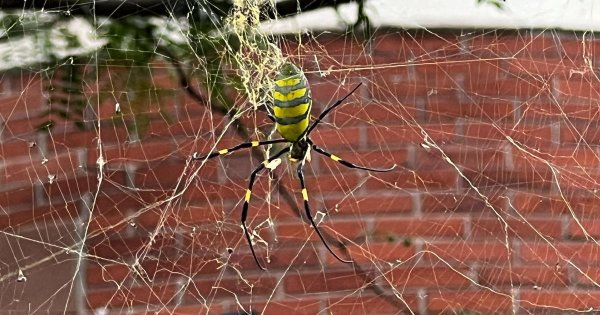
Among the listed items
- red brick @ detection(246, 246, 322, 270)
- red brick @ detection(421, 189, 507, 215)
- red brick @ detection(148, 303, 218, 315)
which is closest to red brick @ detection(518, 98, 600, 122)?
red brick @ detection(421, 189, 507, 215)

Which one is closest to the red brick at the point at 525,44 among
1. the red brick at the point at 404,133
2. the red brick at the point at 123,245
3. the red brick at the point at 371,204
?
the red brick at the point at 404,133

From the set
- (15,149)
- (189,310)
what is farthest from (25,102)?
(189,310)

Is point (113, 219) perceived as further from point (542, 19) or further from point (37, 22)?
point (542, 19)

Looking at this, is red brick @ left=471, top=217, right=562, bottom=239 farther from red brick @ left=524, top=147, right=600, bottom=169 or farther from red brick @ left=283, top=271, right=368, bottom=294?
red brick @ left=283, top=271, right=368, bottom=294

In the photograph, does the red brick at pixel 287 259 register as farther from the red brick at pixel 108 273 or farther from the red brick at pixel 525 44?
the red brick at pixel 525 44

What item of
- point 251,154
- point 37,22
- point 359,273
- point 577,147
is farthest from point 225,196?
point 577,147
